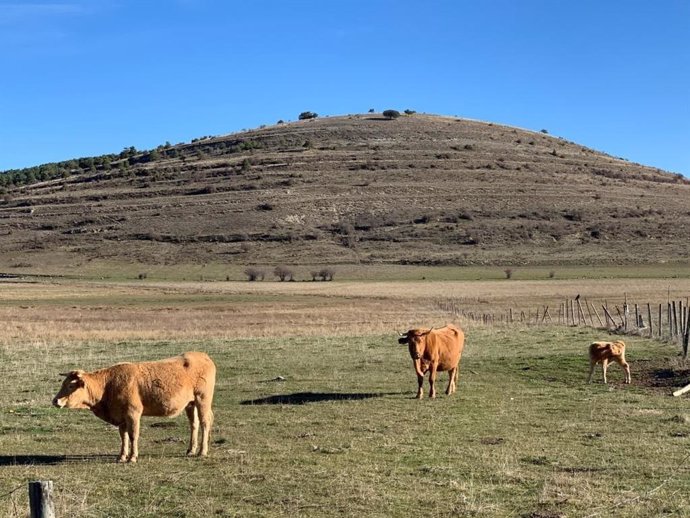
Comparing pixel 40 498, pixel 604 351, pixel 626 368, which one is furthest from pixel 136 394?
pixel 626 368

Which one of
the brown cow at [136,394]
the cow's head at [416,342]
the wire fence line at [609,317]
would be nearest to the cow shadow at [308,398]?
the cow's head at [416,342]

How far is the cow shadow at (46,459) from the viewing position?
11.9 meters

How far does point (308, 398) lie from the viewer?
18.2 m

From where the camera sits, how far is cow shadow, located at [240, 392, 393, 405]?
58.0 ft

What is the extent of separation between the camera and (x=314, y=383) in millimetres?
20656

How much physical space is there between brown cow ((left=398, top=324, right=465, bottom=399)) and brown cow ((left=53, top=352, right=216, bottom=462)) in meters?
6.93

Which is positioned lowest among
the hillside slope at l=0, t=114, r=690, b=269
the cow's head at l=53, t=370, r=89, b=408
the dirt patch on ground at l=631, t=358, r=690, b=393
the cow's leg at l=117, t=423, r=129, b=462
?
the dirt patch on ground at l=631, t=358, r=690, b=393

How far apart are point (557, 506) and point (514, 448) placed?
3315 millimetres

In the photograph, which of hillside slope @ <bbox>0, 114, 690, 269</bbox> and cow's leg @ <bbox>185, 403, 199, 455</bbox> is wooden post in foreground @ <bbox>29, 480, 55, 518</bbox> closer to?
cow's leg @ <bbox>185, 403, 199, 455</bbox>

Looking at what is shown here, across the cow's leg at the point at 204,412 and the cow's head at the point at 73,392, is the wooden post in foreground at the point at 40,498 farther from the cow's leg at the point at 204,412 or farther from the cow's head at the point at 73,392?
the cow's leg at the point at 204,412

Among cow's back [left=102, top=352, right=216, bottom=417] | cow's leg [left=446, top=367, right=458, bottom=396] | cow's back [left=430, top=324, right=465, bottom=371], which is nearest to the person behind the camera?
cow's back [left=102, top=352, right=216, bottom=417]

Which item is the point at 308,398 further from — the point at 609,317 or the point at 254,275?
the point at 254,275

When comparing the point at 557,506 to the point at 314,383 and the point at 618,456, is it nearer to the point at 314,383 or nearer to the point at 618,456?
the point at 618,456

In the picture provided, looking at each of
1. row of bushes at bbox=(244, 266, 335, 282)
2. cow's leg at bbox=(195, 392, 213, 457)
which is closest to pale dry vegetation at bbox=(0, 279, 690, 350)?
row of bushes at bbox=(244, 266, 335, 282)
